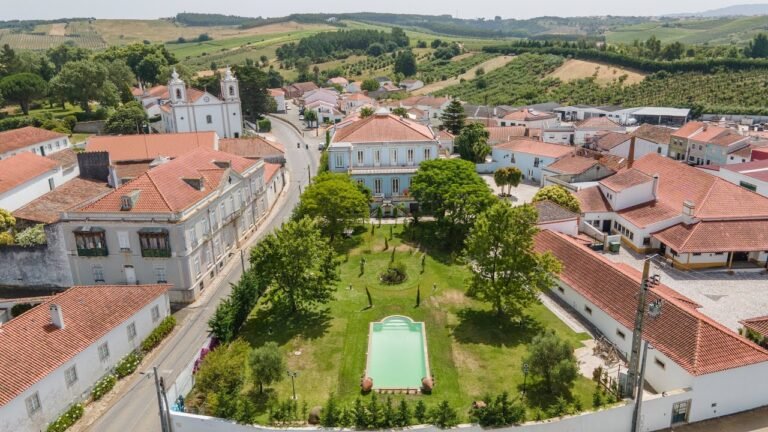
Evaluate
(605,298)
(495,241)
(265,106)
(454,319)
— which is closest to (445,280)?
(454,319)

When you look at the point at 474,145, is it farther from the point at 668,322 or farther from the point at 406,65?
the point at 406,65

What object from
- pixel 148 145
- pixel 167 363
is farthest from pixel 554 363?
pixel 148 145

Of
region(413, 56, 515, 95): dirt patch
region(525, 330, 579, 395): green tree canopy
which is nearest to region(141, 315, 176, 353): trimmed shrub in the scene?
region(525, 330, 579, 395): green tree canopy

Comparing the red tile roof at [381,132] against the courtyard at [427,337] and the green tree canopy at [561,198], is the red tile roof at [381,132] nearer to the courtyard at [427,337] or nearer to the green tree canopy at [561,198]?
the green tree canopy at [561,198]

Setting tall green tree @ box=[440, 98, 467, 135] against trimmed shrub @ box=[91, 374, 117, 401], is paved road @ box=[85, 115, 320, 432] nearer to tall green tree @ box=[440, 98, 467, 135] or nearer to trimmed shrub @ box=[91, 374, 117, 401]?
trimmed shrub @ box=[91, 374, 117, 401]

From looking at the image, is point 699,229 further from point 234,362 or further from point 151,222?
point 151,222

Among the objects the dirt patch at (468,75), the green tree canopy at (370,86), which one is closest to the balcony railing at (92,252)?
the green tree canopy at (370,86)
